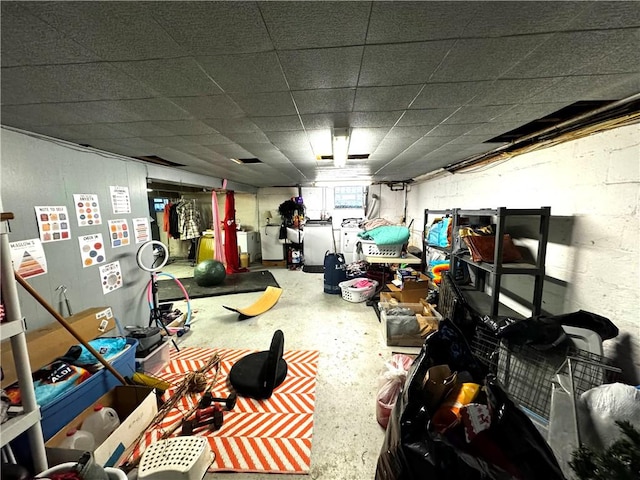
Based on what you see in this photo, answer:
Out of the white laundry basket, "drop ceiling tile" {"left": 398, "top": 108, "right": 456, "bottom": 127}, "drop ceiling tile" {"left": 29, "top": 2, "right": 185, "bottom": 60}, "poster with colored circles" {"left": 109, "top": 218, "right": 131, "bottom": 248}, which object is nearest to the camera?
"drop ceiling tile" {"left": 29, "top": 2, "right": 185, "bottom": 60}

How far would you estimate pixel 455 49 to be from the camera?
1020 millimetres

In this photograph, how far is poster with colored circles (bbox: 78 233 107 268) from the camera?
7.17 ft

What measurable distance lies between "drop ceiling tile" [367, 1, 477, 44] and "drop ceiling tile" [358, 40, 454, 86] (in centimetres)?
5

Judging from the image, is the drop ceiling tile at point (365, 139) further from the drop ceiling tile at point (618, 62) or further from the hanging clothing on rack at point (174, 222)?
the hanging clothing on rack at point (174, 222)

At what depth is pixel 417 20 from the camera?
2.81ft

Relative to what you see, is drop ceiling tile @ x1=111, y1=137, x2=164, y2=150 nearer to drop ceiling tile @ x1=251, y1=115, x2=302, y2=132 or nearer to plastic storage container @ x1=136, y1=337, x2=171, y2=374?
drop ceiling tile @ x1=251, y1=115, x2=302, y2=132

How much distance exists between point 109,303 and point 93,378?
1.10 metres

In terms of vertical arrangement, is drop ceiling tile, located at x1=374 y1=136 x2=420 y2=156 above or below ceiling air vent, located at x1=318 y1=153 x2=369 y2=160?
below

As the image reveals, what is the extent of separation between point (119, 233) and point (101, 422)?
1.78 m

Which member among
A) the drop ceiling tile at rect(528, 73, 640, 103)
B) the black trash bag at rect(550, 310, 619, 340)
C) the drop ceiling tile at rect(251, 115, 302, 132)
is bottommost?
the black trash bag at rect(550, 310, 619, 340)

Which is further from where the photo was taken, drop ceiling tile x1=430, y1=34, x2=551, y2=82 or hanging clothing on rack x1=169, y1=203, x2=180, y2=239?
hanging clothing on rack x1=169, y1=203, x2=180, y2=239

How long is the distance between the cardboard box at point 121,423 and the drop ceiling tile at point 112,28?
6.23 ft

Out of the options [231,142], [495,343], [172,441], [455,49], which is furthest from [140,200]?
[495,343]

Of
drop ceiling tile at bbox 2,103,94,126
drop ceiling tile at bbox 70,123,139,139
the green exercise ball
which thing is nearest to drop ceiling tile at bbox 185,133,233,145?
drop ceiling tile at bbox 70,123,139,139
